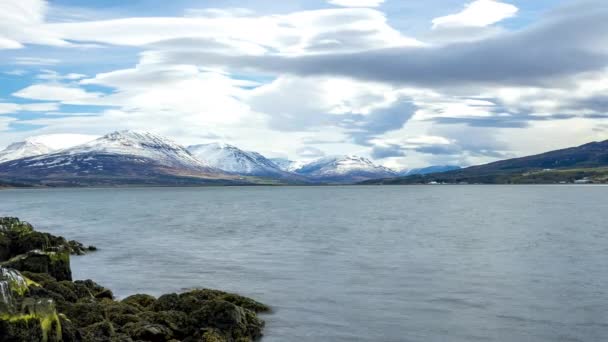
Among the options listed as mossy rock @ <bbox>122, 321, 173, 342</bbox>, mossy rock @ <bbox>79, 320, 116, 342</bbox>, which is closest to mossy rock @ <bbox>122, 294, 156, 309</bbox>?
mossy rock @ <bbox>122, 321, 173, 342</bbox>

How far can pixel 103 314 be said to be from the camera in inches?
1015

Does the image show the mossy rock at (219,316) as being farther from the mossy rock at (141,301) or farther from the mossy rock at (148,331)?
the mossy rock at (141,301)

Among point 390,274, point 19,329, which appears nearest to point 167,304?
point 19,329

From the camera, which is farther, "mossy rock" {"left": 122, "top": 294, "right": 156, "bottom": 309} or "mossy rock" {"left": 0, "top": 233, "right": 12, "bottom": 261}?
"mossy rock" {"left": 0, "top": 233, "right": 12, "bottom": 261}

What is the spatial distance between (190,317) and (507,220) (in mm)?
77517

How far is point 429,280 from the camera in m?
41.0

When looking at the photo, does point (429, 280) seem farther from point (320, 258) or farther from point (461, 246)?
point (461, 246)

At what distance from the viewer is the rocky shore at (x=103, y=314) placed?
61.9 feet

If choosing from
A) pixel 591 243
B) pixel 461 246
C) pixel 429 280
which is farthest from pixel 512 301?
pixel 591 243

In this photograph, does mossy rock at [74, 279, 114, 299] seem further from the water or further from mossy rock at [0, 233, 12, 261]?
mossy rock at [0, 233, 12, 261]

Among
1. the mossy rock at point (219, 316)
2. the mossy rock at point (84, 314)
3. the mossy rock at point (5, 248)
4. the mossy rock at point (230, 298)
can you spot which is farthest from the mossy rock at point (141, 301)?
the mossy rock at point (5, 248)

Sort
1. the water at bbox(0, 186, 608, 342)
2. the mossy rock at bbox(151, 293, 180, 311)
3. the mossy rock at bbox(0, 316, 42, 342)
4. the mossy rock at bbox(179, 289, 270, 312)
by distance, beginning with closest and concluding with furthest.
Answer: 1. the mossy rock at bbox(0, 316, 42, 342)
2. the mossy rock at bbox(151, 293, 180, 311)
3. the water at bbox(0, 186, 608, 342)
4. the mossy rock at bbox(179, 289, 270, 312)

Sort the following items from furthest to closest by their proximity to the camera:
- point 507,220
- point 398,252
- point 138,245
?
point 507,220, point 138,245, point 398,252

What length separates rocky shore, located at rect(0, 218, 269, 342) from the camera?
1888cm
